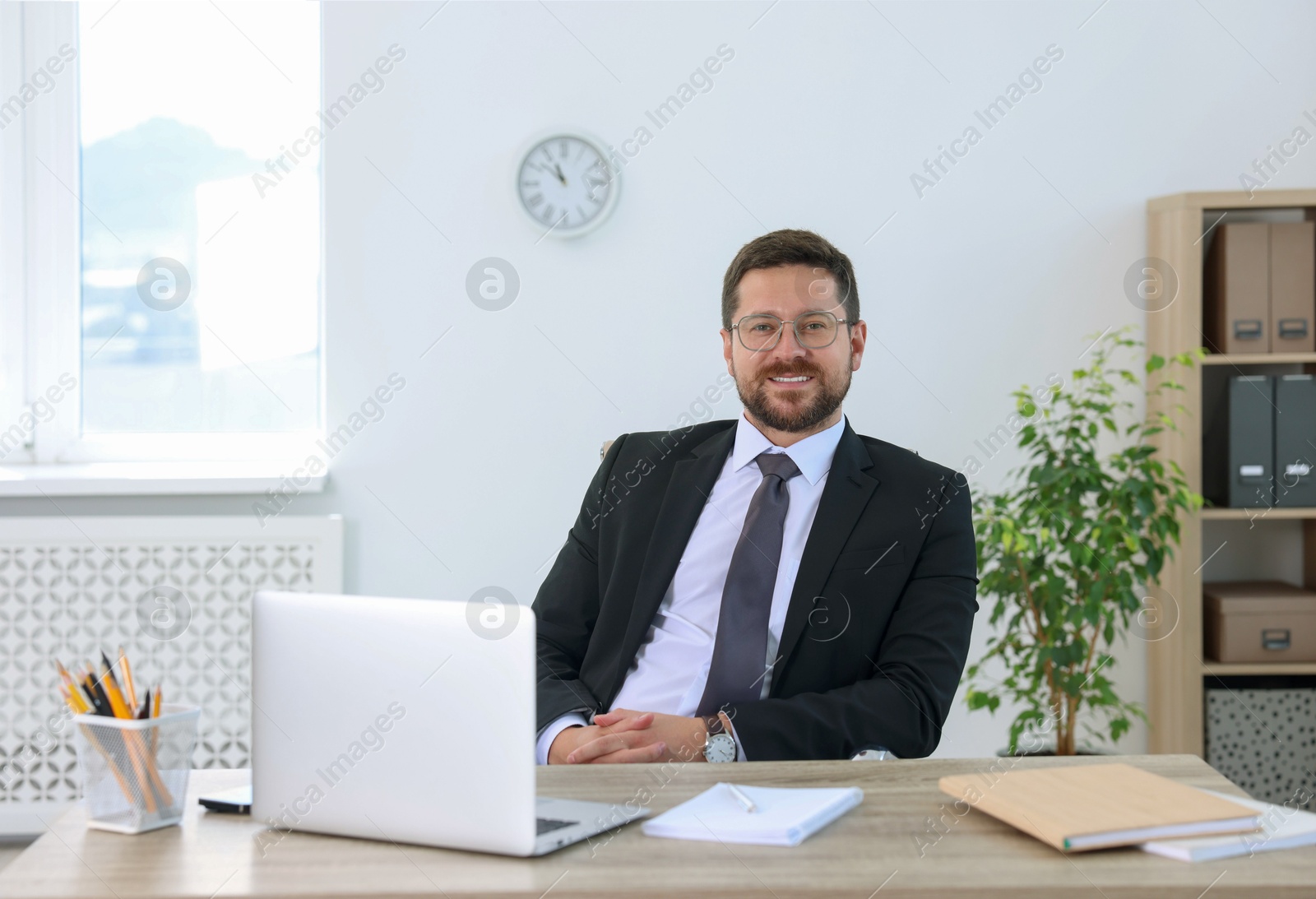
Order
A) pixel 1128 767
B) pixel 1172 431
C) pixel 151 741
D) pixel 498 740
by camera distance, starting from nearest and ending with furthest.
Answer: pixel 498 740 < pixel 151 741 < pixel 1128 767 < pixel 1172 431

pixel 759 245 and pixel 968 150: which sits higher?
pixel 968 150

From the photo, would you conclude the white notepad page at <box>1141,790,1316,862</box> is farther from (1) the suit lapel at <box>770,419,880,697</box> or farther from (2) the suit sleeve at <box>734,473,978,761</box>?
(1) the suit lapel at <box>770,419,880,697</box>

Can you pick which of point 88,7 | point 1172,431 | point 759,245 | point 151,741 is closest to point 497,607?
point 151,741

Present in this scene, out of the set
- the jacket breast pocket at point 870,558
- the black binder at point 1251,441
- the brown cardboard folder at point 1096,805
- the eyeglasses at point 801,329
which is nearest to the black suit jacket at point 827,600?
the jacket breast pocket at point 870,558

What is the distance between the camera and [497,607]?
977 millimetres

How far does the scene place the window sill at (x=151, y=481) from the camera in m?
2.94

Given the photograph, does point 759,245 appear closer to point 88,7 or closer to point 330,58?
point 330,58

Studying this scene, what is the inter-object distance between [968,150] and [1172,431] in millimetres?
949

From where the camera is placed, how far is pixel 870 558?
173 centimetres

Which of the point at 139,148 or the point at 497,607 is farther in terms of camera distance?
the point at 139,148

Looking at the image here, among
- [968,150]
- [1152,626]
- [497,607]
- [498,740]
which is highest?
[968,150]

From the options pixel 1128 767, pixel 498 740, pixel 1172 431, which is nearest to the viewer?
pixel 498 740

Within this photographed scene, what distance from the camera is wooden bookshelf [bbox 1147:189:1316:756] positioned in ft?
9.36

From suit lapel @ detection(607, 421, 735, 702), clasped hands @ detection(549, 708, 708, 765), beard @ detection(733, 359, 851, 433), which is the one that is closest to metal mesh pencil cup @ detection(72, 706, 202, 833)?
clasped hands @ detection(549, 708, 708, 765)
